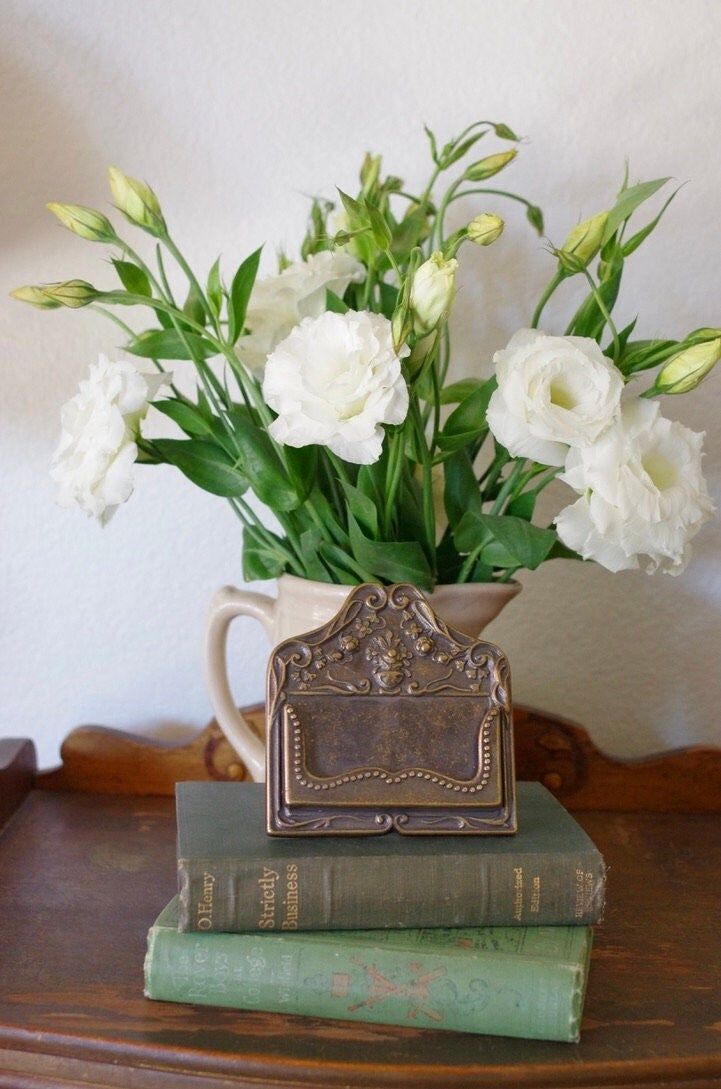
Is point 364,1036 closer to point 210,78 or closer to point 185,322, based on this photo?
point 185,322

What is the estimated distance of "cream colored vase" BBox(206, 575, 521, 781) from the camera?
1.95 feet

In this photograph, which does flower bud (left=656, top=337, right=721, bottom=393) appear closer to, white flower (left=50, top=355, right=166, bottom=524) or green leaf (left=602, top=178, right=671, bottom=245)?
green leaf (left=602, top=178, right=671, bottom=245)

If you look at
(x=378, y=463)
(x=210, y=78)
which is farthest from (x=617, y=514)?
(x=210, y=78)

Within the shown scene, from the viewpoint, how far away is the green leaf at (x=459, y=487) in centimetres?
62

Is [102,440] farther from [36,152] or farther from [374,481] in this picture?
[36,152]

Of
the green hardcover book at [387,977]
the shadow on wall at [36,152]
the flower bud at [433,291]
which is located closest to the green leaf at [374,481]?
the flower bud at [433,291]

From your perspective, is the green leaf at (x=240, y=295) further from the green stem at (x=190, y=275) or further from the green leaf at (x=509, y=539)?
the green leaf at (x=509, y=539)

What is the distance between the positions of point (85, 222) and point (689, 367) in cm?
34

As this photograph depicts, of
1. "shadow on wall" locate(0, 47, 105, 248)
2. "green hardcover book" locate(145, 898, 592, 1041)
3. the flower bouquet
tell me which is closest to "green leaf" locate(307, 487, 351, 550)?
the flower bouquet

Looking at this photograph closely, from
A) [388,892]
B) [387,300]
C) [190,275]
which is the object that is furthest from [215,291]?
[388,892]

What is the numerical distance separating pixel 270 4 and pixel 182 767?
58cm

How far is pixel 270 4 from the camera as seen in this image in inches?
30.5

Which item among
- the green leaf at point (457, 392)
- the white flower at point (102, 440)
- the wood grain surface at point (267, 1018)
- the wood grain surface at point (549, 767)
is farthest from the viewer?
the wood grain surface at point (549, 767)

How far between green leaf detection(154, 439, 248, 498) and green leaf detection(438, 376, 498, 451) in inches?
4.8
